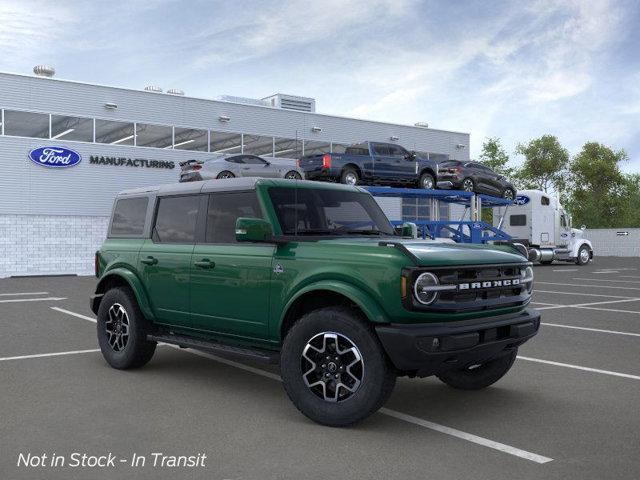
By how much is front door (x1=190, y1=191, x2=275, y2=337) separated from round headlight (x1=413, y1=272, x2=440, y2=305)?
1361 mm

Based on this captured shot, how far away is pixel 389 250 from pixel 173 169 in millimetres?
26114

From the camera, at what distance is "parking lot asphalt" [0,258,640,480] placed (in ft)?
13.5

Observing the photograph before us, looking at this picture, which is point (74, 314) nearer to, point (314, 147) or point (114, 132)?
point (114, 132)

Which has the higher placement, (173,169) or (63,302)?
(173,169)

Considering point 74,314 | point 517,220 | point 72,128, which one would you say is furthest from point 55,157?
point 517,220

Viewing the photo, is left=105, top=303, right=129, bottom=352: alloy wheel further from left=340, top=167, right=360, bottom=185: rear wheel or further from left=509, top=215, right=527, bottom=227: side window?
left=509, top=215, right=527, bottom=227: side window

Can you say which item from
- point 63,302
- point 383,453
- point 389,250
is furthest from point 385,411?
point 63,302

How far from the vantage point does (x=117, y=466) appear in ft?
13.6

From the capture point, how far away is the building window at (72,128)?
27.1 meters

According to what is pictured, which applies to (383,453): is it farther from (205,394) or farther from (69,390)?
(69,390)

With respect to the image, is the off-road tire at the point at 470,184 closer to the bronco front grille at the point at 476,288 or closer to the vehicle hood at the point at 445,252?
the vehicle hood at the point at 445,252

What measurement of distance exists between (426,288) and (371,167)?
53.2ft

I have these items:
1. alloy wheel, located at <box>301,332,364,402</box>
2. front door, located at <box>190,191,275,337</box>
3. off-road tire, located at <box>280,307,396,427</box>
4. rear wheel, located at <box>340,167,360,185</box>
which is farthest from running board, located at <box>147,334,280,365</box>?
rear wheel, located at <box>340,167,360,185</box>

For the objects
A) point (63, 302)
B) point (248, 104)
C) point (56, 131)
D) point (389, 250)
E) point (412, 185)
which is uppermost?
point (248, 104)
